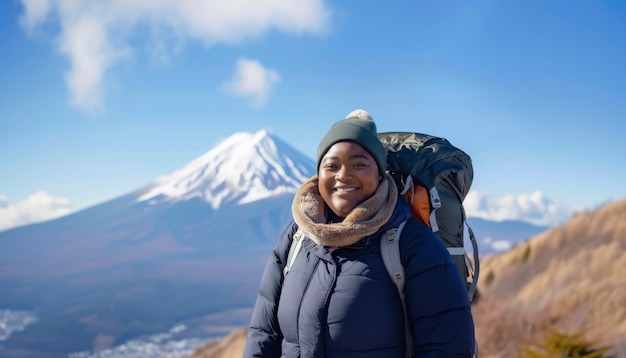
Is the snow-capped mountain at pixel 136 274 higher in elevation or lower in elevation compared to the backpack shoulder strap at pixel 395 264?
higher

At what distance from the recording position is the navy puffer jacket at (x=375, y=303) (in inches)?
69.6

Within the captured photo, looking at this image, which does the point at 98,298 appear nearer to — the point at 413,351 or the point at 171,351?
the point at 171,351

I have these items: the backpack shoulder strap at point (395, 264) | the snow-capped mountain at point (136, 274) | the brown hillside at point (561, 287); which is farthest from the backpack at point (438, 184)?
the snow-capped mountain at point (136, 274)

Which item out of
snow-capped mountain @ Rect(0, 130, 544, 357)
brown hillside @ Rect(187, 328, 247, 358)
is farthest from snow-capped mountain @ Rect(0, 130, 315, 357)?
brown hillside @ Rect(187, 328, 247, 358)

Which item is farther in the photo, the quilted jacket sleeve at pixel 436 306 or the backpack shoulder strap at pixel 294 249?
the backpack shoulder strap at pixel 294 249

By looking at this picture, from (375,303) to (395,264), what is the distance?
0.15 meters

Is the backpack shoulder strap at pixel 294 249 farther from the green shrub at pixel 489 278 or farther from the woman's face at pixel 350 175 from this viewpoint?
the green shrub at pixel 489 278

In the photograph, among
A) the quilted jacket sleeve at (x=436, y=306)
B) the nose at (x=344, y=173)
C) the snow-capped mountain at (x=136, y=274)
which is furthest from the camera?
the snow-capped mountain at (x=136, y=274)

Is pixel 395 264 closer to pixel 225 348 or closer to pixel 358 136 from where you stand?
pixel 358 136

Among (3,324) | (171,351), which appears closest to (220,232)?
(3,324)

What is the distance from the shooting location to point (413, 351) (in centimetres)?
183

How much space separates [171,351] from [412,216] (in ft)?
361

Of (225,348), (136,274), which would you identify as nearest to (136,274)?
(136,274)

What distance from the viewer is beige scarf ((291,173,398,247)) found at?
186 centimetres
